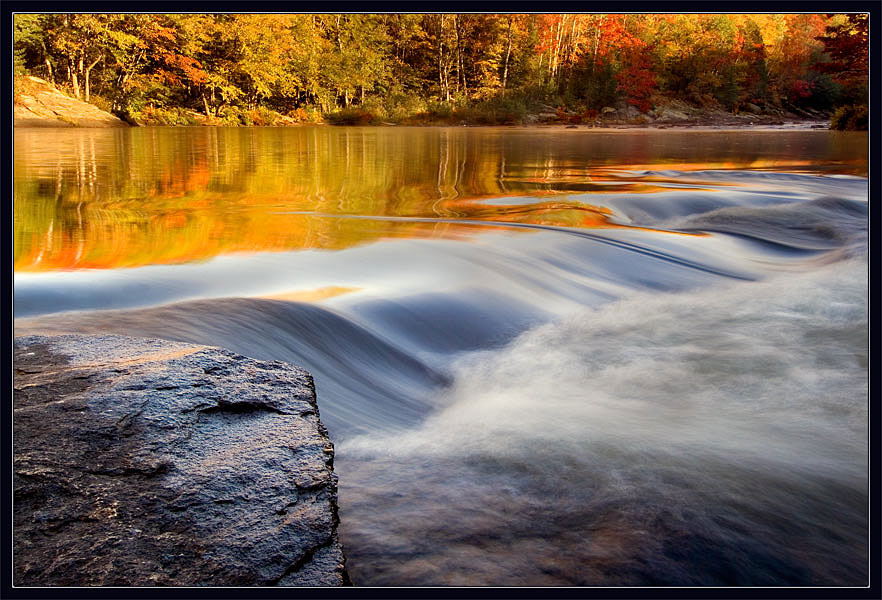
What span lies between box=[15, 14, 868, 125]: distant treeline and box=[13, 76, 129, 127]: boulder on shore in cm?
32

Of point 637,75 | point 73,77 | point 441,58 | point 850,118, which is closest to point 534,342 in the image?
point 441,58

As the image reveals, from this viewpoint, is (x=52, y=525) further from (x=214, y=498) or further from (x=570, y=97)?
(x=570, y=97)

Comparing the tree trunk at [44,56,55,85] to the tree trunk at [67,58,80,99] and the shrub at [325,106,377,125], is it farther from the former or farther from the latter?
the shrub at [325,106,377,125]

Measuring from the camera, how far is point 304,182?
812cm

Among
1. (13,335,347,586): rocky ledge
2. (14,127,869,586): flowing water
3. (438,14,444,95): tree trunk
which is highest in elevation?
(438,14,444,95): tree trunk

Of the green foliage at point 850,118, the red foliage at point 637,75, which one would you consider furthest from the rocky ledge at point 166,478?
the green foliage at point 850,118

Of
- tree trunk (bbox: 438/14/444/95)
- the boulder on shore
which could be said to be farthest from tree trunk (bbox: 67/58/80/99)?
tree trunk (bbox: 438/14/444/95)

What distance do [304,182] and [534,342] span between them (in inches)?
212

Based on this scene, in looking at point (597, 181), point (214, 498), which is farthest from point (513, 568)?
point (597, 181)

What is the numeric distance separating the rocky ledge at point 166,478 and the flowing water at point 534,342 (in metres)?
0.22

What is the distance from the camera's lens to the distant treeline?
8.55 meters

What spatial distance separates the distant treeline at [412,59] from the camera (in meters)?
8.55

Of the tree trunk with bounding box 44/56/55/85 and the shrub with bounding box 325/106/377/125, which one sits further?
the shrub with bounding box 325/106/377/125

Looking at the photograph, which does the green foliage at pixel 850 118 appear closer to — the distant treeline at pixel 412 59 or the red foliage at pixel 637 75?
the distant treeline at pixel 412 59
